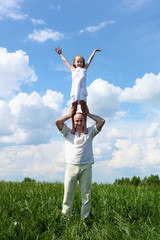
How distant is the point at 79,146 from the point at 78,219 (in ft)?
5.01

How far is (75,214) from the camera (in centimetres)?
589

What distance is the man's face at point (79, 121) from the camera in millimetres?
5283

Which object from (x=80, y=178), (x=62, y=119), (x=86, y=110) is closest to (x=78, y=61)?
(x=86, y=110)

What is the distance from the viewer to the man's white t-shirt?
528 centimetres

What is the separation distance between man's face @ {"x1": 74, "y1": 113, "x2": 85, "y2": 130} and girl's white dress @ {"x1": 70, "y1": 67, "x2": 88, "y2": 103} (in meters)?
0.30

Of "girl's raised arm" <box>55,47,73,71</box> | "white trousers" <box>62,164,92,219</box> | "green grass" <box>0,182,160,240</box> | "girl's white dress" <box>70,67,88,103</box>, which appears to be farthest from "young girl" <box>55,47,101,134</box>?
"green grass" <box>0,182,160,240</box>

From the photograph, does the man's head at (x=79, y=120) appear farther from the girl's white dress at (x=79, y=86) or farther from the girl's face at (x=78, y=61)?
the girl's face at (x=78, y=61)

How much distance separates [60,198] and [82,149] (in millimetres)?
1923

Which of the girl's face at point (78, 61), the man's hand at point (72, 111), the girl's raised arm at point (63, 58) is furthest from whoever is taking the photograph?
the girl's raised arm at point (63, 58)

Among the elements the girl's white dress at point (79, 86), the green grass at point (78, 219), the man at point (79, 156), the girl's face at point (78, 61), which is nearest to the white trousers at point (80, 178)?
the man at point (79, 156)

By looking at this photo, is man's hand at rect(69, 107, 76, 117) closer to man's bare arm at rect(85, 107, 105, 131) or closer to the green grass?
man's bare arm at rect(85, 107, 105, 131)

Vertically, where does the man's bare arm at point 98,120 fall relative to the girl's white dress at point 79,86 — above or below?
below

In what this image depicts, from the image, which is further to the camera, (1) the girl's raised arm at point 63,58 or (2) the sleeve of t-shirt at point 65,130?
(1) the girl's raised arm at point 63,58

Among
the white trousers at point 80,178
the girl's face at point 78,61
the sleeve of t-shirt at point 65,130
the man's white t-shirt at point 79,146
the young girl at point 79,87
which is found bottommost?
the white trousers at point 80,178
